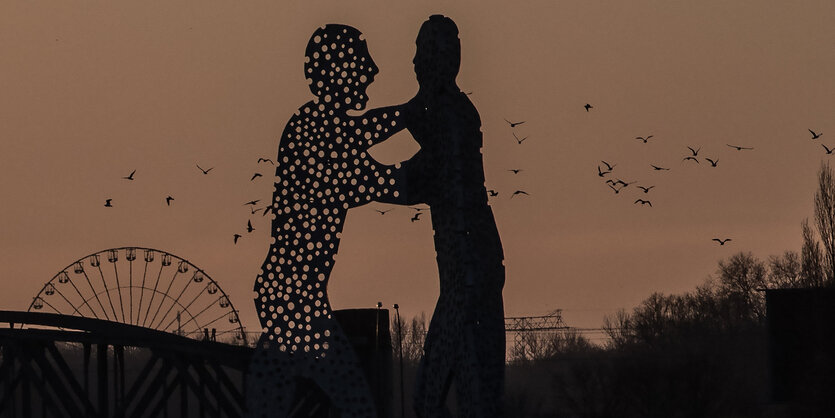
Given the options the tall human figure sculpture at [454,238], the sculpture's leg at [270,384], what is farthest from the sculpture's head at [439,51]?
the sculpture's leg at [270,384]

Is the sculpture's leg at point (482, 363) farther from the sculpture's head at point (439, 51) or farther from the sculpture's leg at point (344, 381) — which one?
the sculpture's head at point (439, 51)

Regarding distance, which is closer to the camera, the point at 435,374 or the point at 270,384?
the point at 435,374

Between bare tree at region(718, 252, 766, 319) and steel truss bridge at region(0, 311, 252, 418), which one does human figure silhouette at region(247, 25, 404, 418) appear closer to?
steel truss bridge at region(0, 311, 252, 418)

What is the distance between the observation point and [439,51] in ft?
94.5

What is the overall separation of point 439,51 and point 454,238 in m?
2.55

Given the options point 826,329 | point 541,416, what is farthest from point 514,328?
point 826,329

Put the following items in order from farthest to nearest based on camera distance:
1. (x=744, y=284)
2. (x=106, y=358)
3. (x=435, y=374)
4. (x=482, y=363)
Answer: (x=744, y=284) < (x=106, y=358) < (x=435, y=374) < (x=482, y=363)

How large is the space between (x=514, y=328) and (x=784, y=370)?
71.1 meters

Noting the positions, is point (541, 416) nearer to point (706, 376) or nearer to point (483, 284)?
point (706, 376)

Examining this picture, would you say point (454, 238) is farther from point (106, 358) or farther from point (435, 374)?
point (106, 358)

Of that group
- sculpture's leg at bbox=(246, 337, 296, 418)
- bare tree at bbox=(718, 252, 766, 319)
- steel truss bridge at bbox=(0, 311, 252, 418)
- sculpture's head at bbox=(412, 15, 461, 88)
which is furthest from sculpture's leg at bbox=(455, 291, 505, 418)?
bare tree at bbox=(718, 252, 766, 319)

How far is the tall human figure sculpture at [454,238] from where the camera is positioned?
28375mm

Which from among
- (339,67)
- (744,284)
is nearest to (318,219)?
(339,67)

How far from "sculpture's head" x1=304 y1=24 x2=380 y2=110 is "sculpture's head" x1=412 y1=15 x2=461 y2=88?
1.19 meters
